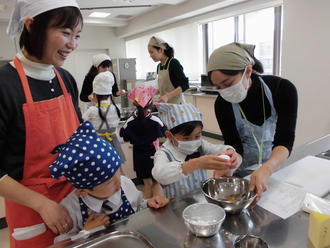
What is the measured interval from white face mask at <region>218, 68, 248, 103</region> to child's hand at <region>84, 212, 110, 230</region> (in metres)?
0.74

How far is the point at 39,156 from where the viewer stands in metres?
0.84

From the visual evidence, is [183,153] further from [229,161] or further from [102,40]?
[102,40]

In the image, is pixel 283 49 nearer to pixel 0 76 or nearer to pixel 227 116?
pixel 227 116

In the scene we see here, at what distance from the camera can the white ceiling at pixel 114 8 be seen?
429 centimetres

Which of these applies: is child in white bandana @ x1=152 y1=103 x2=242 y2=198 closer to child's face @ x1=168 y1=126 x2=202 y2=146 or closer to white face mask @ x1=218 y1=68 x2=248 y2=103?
child's face @ x1=168 y1=126 x2=202 y2=146

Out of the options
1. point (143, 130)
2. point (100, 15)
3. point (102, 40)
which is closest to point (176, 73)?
point (143, 130)

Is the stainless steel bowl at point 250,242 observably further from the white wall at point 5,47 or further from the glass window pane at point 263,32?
the white wall at point 5,47

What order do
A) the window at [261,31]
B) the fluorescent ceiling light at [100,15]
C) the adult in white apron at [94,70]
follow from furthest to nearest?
the fluorescent ceiling light at [100,15], the window at [261,31], the adult in white apron at [94,70]

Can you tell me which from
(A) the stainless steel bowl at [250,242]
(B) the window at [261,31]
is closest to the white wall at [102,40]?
(B) the window at [261,31]

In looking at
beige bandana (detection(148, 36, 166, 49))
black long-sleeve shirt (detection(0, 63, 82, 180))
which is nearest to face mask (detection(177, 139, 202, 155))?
black long-sleeve shirt (detection(0, 63, 82, 180))

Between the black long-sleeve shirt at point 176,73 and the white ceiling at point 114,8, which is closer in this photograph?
the black long-sleeve shirt at point 176,73

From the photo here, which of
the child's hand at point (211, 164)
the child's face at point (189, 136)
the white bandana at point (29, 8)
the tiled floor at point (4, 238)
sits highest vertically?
the white bandana at point (29, 8)

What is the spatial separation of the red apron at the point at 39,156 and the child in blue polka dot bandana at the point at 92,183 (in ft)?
0.23

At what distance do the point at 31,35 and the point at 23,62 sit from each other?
0.32 ft
